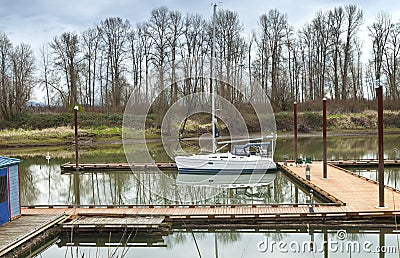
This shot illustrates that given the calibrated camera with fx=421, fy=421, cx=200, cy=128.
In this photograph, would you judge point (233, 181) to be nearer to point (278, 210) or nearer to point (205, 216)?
point (278, 210)

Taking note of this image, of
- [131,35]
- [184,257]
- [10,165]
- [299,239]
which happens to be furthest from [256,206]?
[131,35]

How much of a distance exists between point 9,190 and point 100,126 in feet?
99.2

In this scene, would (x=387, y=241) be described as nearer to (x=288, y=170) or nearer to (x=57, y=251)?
(x=57, y=251)

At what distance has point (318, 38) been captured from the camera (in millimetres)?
48312

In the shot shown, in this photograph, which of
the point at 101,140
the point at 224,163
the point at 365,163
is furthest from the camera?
the point at 101,140

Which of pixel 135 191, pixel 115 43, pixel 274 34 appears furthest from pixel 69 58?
pixel 135 191

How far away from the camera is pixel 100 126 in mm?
40312

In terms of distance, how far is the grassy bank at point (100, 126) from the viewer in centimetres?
3748

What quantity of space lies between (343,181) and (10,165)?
1137cm

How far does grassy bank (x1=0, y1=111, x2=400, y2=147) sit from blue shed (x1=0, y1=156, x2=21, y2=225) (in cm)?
2403

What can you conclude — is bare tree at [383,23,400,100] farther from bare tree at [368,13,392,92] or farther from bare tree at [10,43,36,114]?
bare tree at [10,43,36,114]

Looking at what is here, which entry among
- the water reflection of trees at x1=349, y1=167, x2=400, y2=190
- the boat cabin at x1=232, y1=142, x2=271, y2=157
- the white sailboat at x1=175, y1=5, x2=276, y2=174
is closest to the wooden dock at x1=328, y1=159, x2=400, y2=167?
the water reflection of trees at x1=349, y1=167, x2=400, y2=190

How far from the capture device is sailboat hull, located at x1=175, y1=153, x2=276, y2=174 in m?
19.2

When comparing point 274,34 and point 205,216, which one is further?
point 274,34
